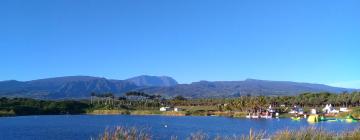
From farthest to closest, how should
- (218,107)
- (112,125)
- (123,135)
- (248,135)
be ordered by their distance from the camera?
(218,107)
(112,125)
(248,135)
(123,135)

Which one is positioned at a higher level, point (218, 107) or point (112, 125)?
point (218, 107)

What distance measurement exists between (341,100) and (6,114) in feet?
293

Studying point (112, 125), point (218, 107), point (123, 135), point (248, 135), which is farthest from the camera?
point (218, 107)

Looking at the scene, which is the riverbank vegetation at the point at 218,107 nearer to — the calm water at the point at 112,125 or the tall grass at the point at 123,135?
the calm water at the point at 112,125

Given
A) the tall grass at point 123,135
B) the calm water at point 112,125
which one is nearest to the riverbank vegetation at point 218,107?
the calm water at point 112,125

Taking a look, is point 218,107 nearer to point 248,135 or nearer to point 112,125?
point 112,125

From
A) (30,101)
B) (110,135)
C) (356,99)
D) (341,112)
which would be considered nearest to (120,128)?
(110,135)

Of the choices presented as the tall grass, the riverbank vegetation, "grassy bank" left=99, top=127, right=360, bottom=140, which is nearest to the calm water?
"grassy bank" left=99, top=127, right=360, bottom=140

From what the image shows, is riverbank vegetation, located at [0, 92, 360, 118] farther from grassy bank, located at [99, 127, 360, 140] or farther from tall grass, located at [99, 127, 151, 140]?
tall grass, located at [99, 127, 151, 140]

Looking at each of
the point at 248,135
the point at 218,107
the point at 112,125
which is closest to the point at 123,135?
the point at 248,135

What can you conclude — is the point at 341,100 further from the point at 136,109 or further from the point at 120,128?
the point at 120,128

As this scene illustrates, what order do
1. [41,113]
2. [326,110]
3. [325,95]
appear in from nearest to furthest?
[326,110] < [41,113] < [325,95]

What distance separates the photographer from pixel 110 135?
9.41 meters

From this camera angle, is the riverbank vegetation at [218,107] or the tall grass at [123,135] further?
the riverbank vegetation at [218,107]
